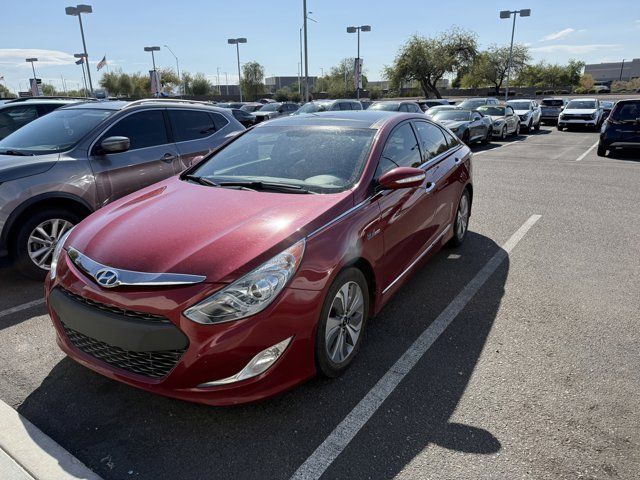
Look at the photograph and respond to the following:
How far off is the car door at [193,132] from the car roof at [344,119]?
1.86 m

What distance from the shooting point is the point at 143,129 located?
562cm

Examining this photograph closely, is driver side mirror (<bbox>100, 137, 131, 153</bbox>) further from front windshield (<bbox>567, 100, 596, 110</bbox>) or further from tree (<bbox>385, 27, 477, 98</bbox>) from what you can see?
tree (<bbox>385, 27, 477, 98</bbox>)

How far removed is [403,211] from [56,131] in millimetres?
3965

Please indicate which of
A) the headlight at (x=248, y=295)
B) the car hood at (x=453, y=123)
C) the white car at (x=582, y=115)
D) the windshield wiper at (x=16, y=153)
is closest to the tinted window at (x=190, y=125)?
the windshield wiper at (x=16, y=153)

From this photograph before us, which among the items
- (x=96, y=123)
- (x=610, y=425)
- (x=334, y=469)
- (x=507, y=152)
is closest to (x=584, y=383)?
(x=610, y=425)

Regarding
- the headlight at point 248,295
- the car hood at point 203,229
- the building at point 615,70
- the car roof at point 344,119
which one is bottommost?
the headlight at point 248,295

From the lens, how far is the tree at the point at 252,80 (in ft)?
244

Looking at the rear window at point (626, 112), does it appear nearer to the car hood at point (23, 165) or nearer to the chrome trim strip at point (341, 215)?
the chrome trim strip at point (341, 215)

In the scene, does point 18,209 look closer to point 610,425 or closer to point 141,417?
point 141,417

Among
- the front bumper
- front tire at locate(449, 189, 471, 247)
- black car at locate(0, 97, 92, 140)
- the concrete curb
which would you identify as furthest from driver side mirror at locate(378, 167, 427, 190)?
black car at locate(0, 97, 92, 140)

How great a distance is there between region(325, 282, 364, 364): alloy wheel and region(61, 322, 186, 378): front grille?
0.90 m

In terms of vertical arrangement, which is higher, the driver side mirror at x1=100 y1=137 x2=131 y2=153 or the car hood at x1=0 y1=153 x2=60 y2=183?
the driver side mirror at x1=100 y1=137 x2=131 y2=153

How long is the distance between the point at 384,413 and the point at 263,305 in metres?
0.97

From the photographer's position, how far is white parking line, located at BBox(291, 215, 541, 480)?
2.35m
